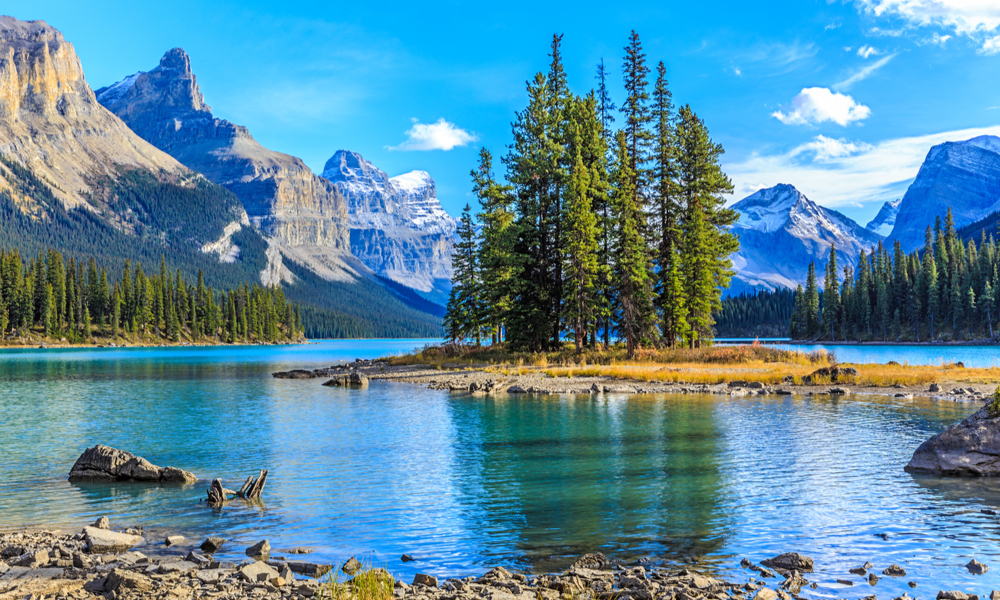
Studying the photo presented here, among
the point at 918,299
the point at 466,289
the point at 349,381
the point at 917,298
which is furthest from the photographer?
the point at 917,298

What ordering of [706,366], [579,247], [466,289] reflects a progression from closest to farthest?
[706,366] → [579,247] → [466,289]

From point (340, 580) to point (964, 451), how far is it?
15.5 meters

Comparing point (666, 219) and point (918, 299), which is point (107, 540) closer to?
point (666, 219)

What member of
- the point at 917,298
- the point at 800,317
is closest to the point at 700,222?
the point at 917,298

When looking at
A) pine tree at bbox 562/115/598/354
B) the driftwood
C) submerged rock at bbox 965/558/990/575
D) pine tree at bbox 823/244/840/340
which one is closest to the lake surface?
submerged rock at bbox 965/558/990/575

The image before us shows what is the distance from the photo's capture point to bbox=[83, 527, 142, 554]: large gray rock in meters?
11.1

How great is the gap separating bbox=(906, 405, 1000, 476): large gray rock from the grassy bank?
914 inches

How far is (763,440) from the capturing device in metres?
21.7

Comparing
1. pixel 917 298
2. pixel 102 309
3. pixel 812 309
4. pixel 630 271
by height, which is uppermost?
pixel 102 309

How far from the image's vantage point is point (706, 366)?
48062 millimetres

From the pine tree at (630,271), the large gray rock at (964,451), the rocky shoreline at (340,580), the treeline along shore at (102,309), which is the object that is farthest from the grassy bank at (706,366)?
the treeline along shore at (102,309)

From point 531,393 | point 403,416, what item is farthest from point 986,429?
point 531,393

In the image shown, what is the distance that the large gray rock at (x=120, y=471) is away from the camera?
1717cm

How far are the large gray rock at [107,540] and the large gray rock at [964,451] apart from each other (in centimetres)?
1773
